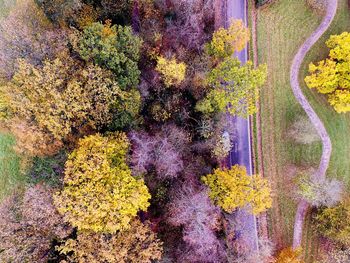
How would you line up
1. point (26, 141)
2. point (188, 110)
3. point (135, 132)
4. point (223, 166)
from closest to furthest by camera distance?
point (26, 141) < point (135, 132) < point (188, 110) < point (223, 166)

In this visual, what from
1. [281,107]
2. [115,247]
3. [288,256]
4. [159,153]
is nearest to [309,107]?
[281,107]

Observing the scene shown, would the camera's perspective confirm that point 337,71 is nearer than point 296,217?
Yes

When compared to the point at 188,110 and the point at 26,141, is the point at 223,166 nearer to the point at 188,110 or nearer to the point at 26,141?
the point at 188,110

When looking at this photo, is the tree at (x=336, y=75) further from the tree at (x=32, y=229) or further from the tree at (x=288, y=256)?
the tree at (x=32, y=229)

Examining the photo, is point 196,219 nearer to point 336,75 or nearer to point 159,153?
point 159,153

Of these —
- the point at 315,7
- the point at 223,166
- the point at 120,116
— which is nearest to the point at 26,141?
the point at 120,116

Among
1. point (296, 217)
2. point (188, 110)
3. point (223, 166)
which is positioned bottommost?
point (296, 217)
